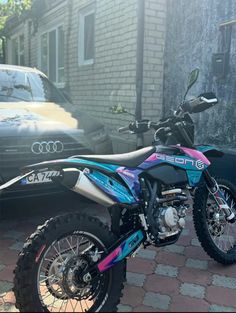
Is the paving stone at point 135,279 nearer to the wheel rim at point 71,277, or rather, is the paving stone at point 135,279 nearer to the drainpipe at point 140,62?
the wheel rim at point 71,277

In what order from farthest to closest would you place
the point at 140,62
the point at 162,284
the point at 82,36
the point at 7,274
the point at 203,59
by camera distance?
the point at 82,36 < the point at 140,62 < the point at 203,59 < the point at 7,274 < the point at 162,284

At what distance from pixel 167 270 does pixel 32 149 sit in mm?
1684

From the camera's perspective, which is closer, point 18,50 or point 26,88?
point 26,88

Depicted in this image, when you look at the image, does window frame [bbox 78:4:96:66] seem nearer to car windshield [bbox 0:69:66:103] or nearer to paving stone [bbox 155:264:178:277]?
car windshield [bbox 0:69:66:103]

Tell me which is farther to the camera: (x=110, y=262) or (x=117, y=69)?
(x=117, y=69)

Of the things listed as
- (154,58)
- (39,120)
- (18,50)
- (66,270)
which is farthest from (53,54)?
(66,270)

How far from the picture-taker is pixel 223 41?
5668 millimetres

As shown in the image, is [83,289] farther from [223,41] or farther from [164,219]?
[223,41]

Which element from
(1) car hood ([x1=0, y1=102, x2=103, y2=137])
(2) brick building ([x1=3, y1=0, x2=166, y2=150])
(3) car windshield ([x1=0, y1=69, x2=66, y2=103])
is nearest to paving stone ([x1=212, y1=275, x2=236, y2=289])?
(1) car hood ([x1=0, y1=102, x2=103, y2=137])

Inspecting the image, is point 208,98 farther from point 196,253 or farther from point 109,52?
point 109,52

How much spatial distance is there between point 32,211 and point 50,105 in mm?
1344

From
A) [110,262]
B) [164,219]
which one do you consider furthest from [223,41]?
[110,262]

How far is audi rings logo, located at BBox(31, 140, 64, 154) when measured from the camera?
3.94m

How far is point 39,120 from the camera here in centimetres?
423
